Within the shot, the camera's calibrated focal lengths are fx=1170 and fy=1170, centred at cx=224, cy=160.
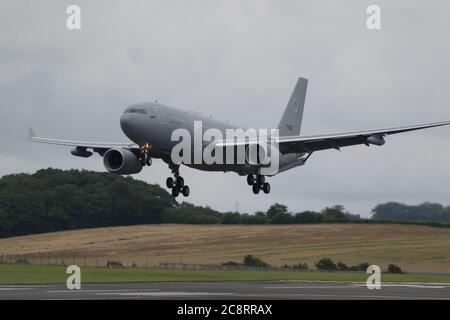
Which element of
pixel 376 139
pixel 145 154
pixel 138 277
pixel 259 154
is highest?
pixel 376 139

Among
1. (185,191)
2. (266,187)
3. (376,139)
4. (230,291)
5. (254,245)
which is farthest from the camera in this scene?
(254,245)

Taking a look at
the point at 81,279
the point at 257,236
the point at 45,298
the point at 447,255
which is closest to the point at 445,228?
the point at 447,255

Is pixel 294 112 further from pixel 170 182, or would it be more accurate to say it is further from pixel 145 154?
pixel 145 154

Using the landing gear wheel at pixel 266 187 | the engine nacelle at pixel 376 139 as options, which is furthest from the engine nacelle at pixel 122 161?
the engine nacelle at pixel 376 139

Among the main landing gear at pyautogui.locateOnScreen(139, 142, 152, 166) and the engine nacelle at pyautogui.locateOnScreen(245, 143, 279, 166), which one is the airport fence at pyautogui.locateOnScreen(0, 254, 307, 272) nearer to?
the engine nacelle at pyautogui.locateOnScreen(245, 143, 279, 166)

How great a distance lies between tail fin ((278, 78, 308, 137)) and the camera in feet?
318

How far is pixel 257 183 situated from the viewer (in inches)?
3393

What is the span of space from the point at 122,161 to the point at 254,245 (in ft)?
186

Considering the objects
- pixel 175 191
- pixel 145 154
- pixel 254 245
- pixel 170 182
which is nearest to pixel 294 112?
pixel 170 182

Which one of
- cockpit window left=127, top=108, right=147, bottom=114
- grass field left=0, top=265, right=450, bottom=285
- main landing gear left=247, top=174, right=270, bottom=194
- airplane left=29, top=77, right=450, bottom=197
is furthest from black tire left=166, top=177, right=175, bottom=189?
cockpit window left=127, top=108, right=147, bottom=114

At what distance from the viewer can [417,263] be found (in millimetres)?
119375
